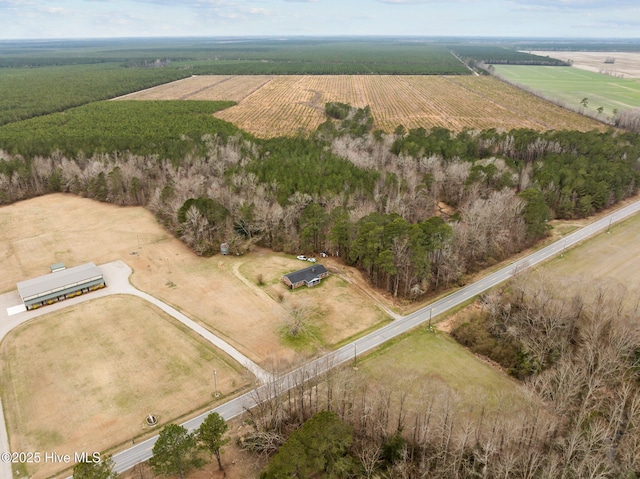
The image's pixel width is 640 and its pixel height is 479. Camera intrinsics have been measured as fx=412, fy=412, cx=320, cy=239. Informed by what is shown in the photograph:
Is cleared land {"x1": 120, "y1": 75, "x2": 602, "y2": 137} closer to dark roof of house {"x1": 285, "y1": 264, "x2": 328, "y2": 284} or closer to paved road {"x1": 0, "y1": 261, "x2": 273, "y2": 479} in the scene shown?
dark roof of house {"x1": 285, "y1": 264, "x2": 328, "y2": 284}

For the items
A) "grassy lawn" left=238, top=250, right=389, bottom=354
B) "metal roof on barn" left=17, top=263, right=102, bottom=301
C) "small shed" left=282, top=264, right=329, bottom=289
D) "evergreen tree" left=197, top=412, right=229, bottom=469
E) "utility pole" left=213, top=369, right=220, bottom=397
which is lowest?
"grassy lawn" left=238, top=250, right=389, bottom=354

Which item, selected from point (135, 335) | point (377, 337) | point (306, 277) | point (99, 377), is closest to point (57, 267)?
point (135, 335)

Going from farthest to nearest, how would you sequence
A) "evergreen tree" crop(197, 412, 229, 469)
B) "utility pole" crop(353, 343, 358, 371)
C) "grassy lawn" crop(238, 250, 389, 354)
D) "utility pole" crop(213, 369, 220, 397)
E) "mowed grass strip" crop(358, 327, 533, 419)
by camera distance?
"grassy lawn" crop(238, 250, 389, 354) → "utility pole" crop(353, 343, 358, 371) → "utility pole" crop(213, 369, 220, 397) → "mowed grass strip" crop(358, 327, 533, 419) → "evergreen tree" crop(197, 412, 229, 469)

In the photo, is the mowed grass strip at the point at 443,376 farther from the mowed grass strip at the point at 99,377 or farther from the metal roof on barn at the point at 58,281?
the metal roof on barn at the point at 58,281

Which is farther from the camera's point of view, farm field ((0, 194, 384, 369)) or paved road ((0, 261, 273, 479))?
farm field ((0, 194, 384, 369))

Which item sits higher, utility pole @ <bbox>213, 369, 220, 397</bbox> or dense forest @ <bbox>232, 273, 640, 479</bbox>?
dense forest @ <bbox>232, 273, 640, 479</bbox>

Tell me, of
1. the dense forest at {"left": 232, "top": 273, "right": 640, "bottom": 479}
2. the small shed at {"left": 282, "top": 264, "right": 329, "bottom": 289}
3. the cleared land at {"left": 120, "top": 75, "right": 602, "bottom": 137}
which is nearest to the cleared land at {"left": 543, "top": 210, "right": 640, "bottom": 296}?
the dense forest at {"left": 232, "top": 273, "right": 640, "bottom": 479}

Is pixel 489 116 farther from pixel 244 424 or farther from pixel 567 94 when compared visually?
pixel 244 424

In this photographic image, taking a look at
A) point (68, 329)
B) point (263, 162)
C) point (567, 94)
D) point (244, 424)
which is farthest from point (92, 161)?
point (567, 94)

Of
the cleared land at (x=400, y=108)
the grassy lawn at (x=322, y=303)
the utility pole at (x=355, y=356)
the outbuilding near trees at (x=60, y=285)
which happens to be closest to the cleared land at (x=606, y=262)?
the grassy lawn at (x=322, y=303)
